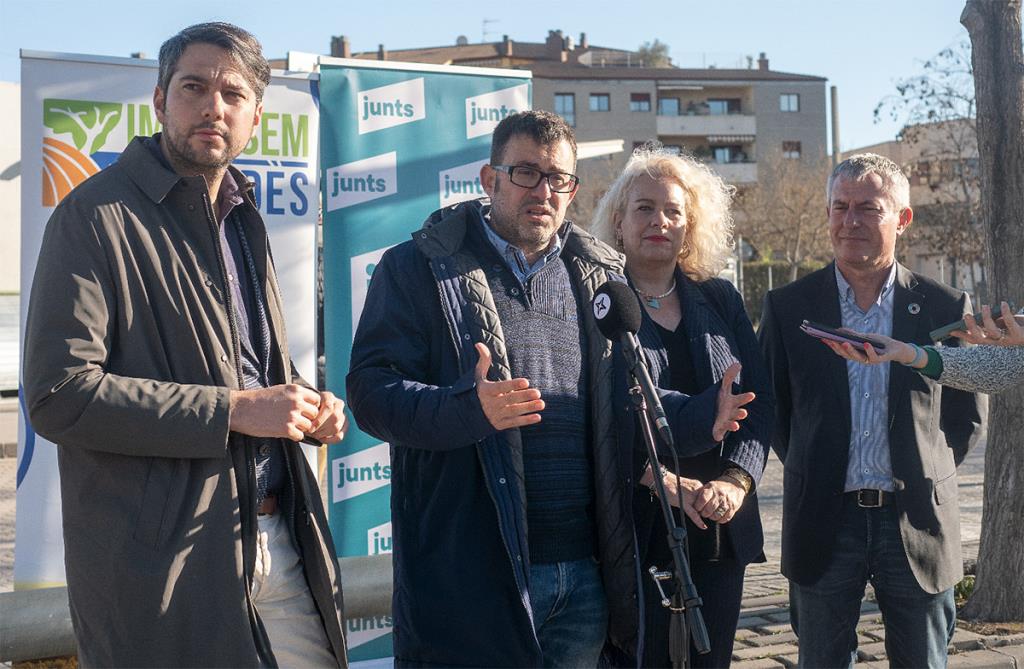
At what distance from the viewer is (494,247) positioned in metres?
3.35

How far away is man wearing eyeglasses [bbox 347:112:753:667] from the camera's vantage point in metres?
3.04

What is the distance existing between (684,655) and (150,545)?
1358 millimetres

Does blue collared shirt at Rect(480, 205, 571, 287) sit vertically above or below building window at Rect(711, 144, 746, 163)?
below

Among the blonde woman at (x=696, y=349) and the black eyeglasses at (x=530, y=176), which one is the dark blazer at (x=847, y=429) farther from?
the black eyeglasses at (x=530, y=176)

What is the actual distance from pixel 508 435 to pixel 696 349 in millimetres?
897

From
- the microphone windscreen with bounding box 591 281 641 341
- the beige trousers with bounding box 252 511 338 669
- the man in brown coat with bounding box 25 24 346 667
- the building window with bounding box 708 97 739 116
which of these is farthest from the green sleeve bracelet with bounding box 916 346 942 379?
the building window with bounding box 708 97 739 116

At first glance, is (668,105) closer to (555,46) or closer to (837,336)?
(555,46)

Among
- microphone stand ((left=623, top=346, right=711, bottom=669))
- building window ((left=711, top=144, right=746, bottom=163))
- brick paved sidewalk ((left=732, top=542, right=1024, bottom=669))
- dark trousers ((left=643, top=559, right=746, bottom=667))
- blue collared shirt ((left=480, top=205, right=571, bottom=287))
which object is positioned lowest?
brick paved sidewalk ((left=732, top=542, right=1024, bottom=669))

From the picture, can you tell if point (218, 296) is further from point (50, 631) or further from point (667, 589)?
point (50, 631)

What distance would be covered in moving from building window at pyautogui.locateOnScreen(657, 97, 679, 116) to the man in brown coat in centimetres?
7122

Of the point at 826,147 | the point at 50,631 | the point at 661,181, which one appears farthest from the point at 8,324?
the point at 826,147

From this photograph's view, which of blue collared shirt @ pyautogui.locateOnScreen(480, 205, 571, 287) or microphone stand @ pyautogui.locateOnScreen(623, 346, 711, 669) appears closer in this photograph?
microphone stand @ pyautogui.locateOnScreen(623, 346, 711, 669)

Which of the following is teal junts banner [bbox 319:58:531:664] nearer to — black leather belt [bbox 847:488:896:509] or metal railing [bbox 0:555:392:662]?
metal railing [bbox 0:555:392:662]

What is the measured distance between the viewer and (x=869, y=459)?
4035 millimetres
